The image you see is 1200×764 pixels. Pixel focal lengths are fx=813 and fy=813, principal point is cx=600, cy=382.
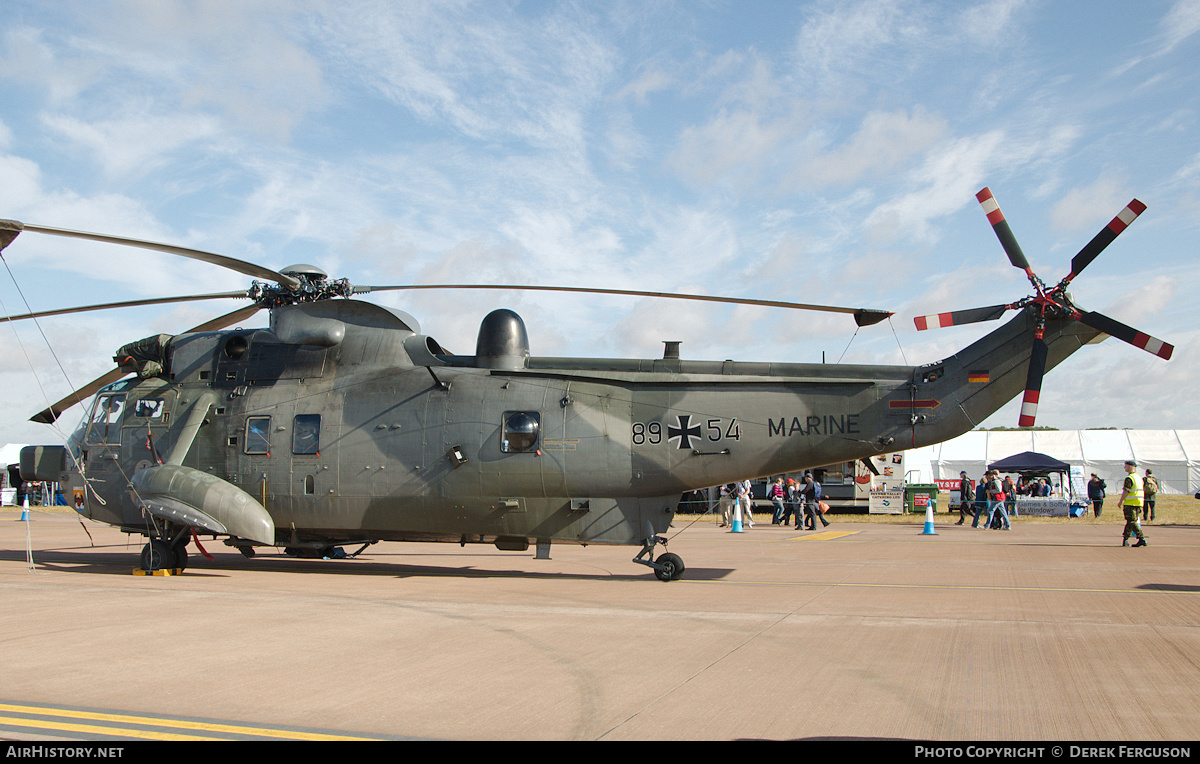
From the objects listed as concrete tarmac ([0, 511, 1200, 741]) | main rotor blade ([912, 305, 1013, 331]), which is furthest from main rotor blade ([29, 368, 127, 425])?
main rotor blade ([912, 305, 1013, 331])

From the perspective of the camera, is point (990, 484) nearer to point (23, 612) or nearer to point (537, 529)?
point (537, 529)

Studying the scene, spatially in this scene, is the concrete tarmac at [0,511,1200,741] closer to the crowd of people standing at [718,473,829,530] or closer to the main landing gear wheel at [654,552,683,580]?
the main landing gear wheel at [654,552,683,580]

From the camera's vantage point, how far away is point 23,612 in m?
9.11

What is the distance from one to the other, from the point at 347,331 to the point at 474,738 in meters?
10.3

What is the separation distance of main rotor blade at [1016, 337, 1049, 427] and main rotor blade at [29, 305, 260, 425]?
12.6 metres

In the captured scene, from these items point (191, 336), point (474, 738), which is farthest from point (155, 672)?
point (191, 336)

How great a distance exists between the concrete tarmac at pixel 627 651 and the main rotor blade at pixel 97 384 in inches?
106

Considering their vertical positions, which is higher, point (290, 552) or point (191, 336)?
point (191, 336)

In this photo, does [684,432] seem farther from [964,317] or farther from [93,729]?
[93,729]

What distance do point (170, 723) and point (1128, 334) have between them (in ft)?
39.4

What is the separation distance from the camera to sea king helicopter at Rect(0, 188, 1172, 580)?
11898 millimetres

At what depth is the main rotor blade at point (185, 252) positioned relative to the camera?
10789 millimetres

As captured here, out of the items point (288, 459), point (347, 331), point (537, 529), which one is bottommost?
point (537, 529)

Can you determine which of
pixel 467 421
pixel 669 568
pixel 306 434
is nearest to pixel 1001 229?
pixel 669 568
